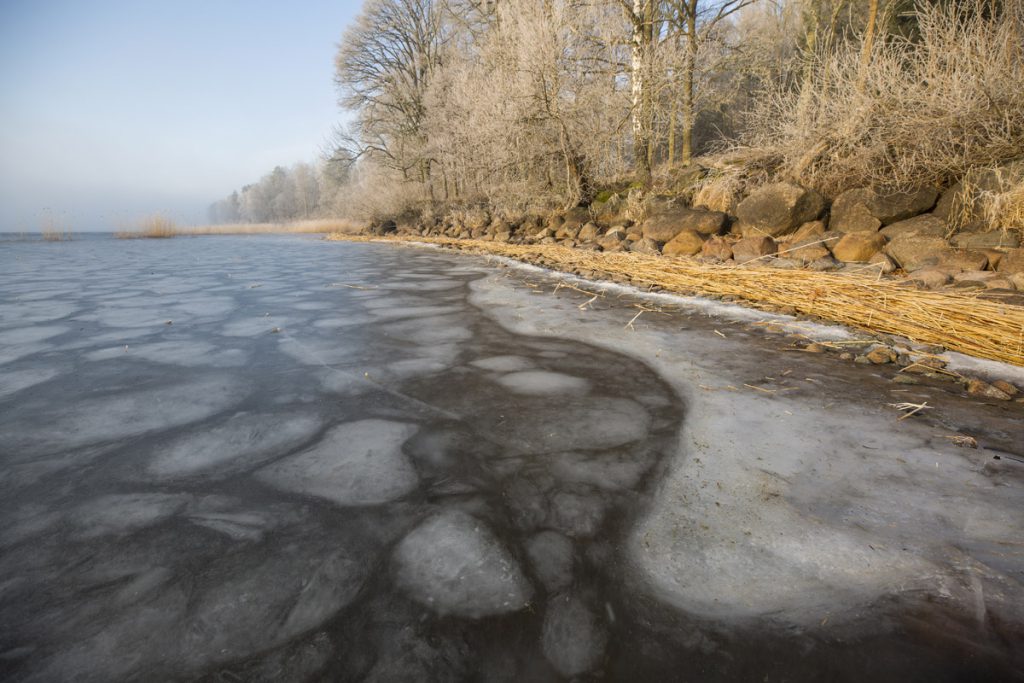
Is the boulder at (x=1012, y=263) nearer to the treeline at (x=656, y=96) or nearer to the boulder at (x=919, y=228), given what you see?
the boulder at (x=919, y=228)

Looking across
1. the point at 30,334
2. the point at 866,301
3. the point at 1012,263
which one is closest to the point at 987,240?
the point at 1012,263

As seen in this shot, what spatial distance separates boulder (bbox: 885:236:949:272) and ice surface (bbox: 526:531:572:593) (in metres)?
4.19

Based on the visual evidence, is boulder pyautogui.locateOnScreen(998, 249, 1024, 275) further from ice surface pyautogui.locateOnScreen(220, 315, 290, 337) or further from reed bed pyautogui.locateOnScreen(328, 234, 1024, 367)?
ice surface pyautogui.locateOnScreen(220, 315, 290, 337)

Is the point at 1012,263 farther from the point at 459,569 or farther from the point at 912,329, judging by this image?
the point at 459,569

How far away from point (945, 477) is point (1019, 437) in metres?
0.50

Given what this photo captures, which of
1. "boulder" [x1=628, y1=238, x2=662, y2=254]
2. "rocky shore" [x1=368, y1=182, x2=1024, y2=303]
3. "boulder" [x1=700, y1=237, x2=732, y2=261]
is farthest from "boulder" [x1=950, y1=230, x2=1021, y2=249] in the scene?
"boulder" [x1=628, y1=238, x2=662, y2=254]

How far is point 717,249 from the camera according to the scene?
506 centimetres

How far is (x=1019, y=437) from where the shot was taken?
4.73ft

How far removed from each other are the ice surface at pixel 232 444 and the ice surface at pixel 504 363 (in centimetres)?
82

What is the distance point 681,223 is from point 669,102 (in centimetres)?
395

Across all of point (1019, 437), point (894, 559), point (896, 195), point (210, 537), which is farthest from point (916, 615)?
point (896, 195)

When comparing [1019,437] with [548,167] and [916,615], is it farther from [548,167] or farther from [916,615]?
[548,167]

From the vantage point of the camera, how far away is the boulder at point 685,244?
5391mm

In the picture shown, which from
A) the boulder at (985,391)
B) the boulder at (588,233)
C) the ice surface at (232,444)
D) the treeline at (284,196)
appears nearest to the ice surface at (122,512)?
the ice surface at (232,444)
